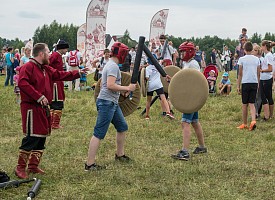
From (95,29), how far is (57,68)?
1044 cm

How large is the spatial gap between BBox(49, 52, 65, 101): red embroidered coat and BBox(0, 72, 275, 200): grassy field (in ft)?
2.40

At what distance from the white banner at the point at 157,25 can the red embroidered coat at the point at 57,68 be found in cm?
1212

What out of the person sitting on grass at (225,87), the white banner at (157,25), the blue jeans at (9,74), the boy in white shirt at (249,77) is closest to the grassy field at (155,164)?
the boy in white shirt at (249,77)

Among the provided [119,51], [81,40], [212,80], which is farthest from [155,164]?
[81,40]

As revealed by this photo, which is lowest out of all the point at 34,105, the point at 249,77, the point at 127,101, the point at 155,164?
the point at 155,164

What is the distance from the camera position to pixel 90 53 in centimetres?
1917

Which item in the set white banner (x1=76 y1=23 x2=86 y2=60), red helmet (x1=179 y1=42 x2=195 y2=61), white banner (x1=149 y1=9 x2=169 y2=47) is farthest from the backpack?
red helmet (x1=179 y1=42 x2=195 y2=61)

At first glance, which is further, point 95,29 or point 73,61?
point 95,29

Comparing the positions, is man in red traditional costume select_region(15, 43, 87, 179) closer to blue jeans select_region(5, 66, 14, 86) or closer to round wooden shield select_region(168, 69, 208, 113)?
round wooden shield select_region(168, 69, 208, 113)

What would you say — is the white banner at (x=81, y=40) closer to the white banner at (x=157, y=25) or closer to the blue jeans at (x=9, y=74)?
the blue jeans at (x=9, y=74)

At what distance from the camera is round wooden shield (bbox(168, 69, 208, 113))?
6.55m

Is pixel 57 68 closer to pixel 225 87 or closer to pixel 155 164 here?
pixel 155 164

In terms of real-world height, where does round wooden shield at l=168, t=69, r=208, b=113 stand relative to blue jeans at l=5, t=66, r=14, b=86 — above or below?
above

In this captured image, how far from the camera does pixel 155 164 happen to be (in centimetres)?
661
